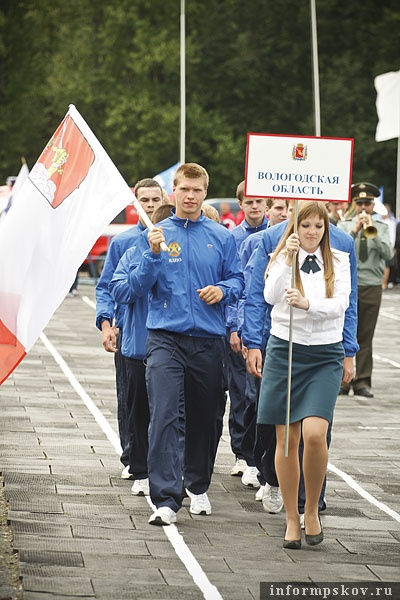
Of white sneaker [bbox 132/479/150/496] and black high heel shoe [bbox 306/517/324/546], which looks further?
white sneaker [bbox 132/479/150/496]

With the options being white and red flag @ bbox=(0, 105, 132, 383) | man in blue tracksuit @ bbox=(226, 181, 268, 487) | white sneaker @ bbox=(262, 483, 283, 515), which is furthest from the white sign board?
white sneaker @ bbox=(262, 483, 283, 515)

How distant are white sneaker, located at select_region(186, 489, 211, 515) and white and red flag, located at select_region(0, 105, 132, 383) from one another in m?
1.56

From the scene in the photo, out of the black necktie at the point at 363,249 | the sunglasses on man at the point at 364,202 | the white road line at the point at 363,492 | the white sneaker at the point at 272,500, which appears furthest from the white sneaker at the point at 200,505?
the black necktie at the point at 363,249

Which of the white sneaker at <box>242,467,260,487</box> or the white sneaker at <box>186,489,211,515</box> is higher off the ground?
the white sneaker at <box>186,489,211,515</box>

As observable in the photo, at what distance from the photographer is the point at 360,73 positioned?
5678cm

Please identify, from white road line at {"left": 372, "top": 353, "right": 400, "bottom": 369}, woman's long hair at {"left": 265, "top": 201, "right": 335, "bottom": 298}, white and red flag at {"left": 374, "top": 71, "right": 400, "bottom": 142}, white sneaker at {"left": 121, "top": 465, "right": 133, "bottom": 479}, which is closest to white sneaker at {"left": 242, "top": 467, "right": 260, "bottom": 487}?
white sneaker at {"left": 121, "top": 465, "right": 133, "bottom": 479}

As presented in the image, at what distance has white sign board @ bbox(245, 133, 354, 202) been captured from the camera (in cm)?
827

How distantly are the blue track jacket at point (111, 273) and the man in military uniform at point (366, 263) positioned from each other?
5776 millimetres

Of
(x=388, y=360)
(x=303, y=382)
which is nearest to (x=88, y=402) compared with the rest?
(x=303, y=382)

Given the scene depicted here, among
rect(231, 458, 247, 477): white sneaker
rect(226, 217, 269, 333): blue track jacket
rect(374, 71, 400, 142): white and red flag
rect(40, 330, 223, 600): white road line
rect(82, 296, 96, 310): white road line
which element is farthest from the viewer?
rect(82, 296, 96, 310): white road line

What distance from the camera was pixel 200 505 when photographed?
8.55 meters

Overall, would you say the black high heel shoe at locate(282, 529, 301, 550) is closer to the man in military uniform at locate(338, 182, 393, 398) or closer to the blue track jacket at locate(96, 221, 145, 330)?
the blue track jacket at locate(96, 221, 145, 330)

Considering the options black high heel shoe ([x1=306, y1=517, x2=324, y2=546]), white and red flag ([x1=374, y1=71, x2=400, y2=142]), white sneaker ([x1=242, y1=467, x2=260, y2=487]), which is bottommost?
white sneaker ([x1=242, y1=467, x2=260, y2=487])

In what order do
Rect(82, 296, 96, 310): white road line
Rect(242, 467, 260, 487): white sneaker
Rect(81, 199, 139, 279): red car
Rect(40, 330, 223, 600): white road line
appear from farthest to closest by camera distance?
Rect(81, 199, 139, 279): red car, Rect(82, 296, 96, 310): white road line, Rect(242, 467, 260, 487): white sneaker, Rect(40, 330, 223, 600): white road line
